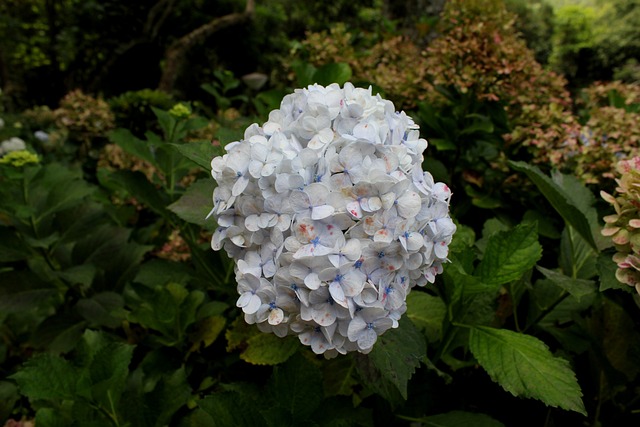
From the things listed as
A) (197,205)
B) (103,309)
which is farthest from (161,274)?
(197,205)

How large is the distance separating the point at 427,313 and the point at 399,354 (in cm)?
36

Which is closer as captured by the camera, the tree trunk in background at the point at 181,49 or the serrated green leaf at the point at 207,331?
the serrated green leaf at the point at 207,331

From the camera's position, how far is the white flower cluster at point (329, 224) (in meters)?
0.73

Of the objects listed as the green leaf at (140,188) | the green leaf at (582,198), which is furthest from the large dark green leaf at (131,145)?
the green leaf at (582,198)

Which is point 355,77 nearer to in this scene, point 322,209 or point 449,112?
point 449,112

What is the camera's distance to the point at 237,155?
0.80 meters

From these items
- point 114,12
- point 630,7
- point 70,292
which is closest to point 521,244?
point 70,292

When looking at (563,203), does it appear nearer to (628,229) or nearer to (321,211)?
(628,229)

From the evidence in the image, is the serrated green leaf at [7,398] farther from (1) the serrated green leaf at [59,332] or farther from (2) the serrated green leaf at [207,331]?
(2) the serrated green leaf at [207,331]

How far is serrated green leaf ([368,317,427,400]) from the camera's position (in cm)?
81

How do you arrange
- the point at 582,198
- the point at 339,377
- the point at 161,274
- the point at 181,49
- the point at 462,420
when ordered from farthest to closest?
1. the point at 181,49
2. the point at 161,274
3. the point at 582,198
4. the point at 339,377
5. the point at 462,420

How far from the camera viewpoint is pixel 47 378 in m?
1.00

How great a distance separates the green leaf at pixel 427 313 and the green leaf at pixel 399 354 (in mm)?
288

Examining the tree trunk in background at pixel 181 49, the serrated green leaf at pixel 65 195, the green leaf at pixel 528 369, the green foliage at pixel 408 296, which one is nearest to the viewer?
the green leaf at pixel 528 369
